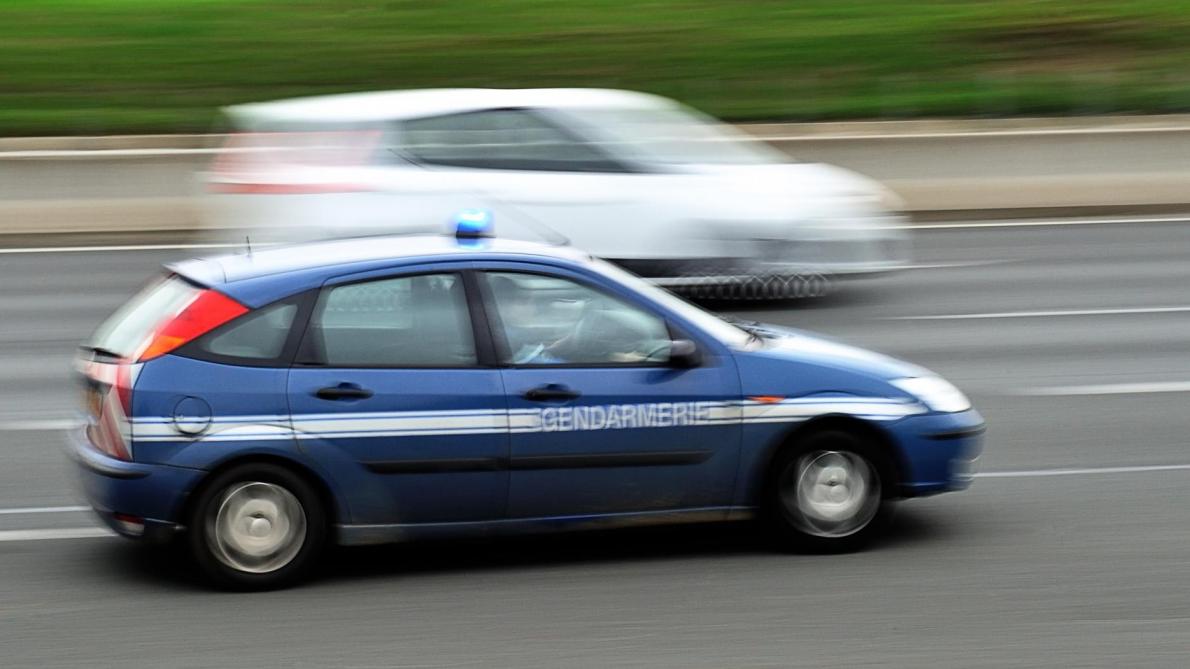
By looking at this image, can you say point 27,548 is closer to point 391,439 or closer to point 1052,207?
point 391,439

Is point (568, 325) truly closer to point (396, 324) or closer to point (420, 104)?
point (396, 324)

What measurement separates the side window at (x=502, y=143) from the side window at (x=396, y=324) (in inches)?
273

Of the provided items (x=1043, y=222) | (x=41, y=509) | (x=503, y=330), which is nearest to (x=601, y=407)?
(x=503, y=330)

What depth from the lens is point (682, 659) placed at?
5539 millimetres

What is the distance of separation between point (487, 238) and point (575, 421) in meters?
0.87

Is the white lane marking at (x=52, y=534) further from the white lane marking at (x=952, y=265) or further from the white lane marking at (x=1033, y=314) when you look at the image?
the white lane marking at (x=952, y=265)

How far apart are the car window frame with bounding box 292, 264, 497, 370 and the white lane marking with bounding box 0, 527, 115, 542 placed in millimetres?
1428

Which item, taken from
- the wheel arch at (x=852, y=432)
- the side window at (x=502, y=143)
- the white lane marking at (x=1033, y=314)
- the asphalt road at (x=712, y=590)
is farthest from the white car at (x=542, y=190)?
the wheel arch at (x=852, y=432)

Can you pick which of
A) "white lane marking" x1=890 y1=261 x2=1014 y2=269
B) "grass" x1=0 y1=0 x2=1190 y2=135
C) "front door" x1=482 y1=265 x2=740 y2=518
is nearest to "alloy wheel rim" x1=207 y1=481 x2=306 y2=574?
"front door" x1=482 y1=265 x2=740 y2=518

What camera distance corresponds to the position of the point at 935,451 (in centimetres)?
690

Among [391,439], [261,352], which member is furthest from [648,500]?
[261,352]

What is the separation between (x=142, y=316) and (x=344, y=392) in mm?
910

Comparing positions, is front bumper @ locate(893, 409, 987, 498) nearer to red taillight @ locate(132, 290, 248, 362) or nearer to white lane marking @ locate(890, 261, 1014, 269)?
red taillight @ locate(132, 290, 248, 362)

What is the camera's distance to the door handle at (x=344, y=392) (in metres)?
6.31
